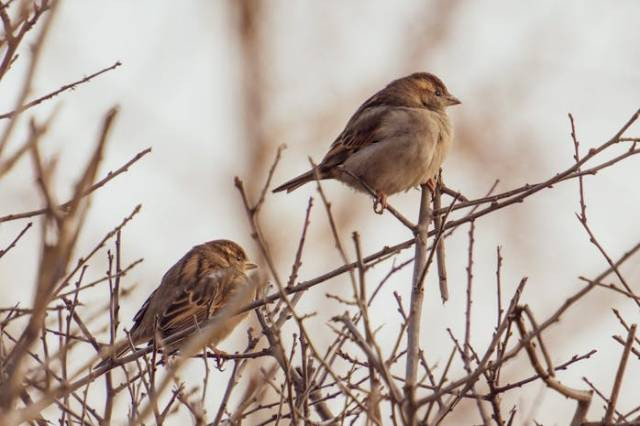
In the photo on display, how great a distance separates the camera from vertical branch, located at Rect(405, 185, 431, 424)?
10.3ft

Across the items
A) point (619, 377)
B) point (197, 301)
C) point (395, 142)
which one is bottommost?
point (619, 377)

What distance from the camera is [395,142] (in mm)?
7148

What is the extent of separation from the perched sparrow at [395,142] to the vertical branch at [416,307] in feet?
4.18

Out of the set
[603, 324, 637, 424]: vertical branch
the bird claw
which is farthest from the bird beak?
[603, 324, 637, 424]: vertical branch

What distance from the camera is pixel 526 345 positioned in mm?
3184

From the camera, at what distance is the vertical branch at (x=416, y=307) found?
3125mm

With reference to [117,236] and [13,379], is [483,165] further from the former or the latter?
[13,379]

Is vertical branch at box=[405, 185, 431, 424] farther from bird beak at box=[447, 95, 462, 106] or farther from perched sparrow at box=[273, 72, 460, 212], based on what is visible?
bird beak at box=[447, 95, 462, 106]

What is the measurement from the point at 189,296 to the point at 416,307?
3.92m

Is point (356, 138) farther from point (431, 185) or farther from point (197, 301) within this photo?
point (197, 301)

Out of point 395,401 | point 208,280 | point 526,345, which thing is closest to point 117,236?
point 395,401

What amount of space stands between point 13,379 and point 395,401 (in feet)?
5.14

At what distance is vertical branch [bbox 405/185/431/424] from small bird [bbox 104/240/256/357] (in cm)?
216

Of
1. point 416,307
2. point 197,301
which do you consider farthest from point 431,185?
point 197,301
